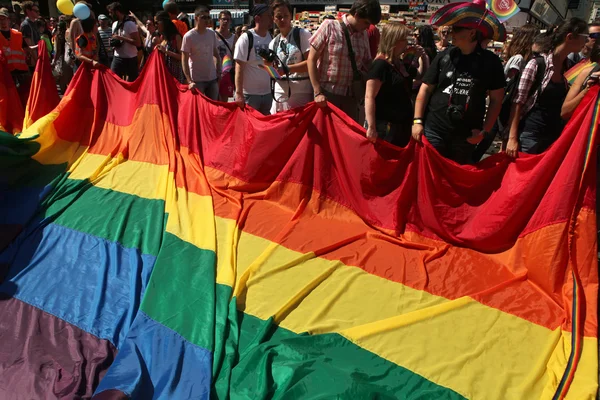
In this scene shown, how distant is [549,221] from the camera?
273 cm

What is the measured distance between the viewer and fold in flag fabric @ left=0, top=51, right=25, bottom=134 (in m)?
6.08

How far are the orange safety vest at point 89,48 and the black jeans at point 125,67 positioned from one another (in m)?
0.42

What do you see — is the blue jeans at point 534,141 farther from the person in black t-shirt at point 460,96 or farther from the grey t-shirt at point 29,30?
the grey t-shirt at point 29,30

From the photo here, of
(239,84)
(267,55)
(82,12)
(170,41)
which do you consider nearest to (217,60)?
(170,41)

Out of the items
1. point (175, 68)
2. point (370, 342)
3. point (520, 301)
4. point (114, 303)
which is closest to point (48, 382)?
Answer: point (114, 303)

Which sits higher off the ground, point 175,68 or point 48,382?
point 175,68

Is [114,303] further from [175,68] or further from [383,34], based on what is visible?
[175,68]

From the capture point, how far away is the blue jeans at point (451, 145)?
3172mm

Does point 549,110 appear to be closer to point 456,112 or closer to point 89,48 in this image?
point 456,112

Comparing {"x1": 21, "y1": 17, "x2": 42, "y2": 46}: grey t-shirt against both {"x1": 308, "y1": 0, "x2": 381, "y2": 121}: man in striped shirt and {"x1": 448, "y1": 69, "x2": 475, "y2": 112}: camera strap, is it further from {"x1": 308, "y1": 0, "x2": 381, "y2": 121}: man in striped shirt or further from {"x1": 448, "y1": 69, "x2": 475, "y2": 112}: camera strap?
{"x1": 448, "y1": 69, "x2": 475, "y2": 112}: camera strap

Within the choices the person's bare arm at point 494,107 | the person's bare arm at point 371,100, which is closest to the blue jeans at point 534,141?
the person's bare arm at point 494,107

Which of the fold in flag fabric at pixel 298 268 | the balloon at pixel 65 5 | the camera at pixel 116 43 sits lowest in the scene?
the fold in flag fabric at pixel 298 268

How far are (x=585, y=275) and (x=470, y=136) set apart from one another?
1.16 metres

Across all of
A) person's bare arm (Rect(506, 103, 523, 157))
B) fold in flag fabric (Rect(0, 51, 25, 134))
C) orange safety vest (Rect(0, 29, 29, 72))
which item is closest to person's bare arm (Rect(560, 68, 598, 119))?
person's bare arm (Rect(506, 103, 523, 157))
